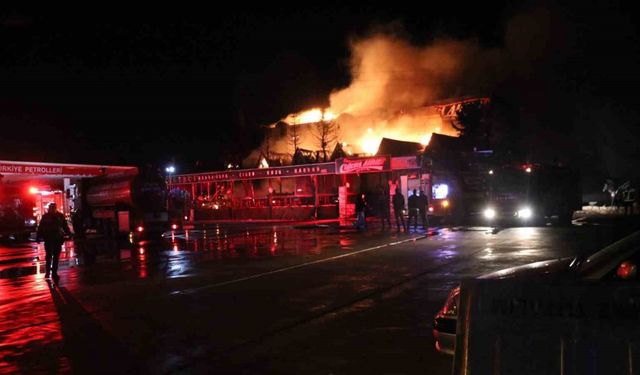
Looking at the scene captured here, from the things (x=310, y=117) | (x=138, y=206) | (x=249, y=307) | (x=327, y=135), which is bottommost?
(x=249, y=307)

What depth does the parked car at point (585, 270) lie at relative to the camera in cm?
351

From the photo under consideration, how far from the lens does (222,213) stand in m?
36.7

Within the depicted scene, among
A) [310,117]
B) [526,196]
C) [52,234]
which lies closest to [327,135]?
[310,117]

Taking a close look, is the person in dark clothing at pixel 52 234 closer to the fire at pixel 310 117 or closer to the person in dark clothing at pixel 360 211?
the person in dark clothing at pixel 360 211

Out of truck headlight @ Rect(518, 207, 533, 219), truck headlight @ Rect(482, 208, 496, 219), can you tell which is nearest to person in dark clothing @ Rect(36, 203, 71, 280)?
truck headlight @ Rect(482, 208, 496, 219)

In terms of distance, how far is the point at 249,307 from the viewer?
26.8 feet

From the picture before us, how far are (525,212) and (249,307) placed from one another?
18047 mm

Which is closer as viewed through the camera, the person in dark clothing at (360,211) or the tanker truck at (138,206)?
the person in dark clothing at (360,211)

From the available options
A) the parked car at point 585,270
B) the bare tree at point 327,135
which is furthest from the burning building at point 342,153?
the parked car at point 585,270

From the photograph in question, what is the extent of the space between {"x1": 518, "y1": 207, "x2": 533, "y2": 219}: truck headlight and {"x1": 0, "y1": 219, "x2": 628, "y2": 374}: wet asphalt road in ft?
23.9

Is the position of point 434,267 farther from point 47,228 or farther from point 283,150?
point 283,150

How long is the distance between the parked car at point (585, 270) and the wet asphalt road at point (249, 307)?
980 millimetres

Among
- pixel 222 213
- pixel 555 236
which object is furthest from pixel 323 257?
pixel 222 213

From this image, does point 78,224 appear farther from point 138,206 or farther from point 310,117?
point 310,117
